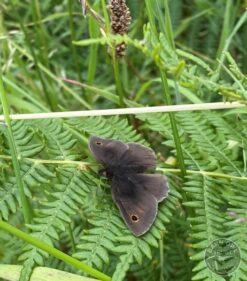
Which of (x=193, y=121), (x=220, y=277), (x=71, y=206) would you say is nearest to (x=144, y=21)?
(x=193, y=121)

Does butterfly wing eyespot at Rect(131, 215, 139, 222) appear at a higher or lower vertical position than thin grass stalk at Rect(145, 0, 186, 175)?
lower

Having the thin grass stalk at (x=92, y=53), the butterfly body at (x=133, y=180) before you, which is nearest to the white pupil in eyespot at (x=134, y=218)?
the butterfly body at (x=133, y=180)

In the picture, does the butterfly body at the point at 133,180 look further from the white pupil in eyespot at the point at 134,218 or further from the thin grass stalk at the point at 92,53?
the thin grass stalk at the point at 92,53

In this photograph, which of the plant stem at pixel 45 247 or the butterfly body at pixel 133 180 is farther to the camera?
the butterfly body at pixel 133 180

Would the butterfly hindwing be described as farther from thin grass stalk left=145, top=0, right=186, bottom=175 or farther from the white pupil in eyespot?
thin grass stalk left=145, top=0, right=186, bottom=175

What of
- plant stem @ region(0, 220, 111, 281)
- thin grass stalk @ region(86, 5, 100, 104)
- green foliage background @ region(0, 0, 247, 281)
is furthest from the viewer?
thin grass stalk @ region(86, 5, 100, 104)

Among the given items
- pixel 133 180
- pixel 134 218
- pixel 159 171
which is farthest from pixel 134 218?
pixel 159 171

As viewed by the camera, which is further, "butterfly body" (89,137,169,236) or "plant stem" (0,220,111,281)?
Answer: "butterfly body" (89,137,169,236)

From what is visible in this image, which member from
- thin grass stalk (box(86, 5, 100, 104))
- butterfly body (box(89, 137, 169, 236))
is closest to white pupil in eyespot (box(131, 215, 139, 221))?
butterfly body (box(89, 137, 169, 236))

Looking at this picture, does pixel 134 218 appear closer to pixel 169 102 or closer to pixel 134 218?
pixel 134 218
